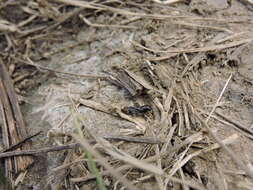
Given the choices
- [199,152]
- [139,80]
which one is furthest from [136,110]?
[199,152]

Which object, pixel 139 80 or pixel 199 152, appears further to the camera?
pixel 139 80

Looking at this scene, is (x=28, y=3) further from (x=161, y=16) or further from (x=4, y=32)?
(x=161, y=16)

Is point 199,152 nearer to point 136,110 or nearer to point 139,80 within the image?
point 136,110

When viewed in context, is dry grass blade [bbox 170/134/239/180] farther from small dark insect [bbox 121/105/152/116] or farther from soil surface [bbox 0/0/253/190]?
→ small dark insect [bbox 121/105/152/116]

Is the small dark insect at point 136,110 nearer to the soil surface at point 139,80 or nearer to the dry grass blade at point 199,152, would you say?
the soil surface at point 139,80

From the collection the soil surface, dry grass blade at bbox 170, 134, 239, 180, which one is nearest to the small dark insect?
the soil surface

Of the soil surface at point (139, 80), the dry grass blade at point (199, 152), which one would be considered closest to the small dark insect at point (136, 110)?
the soil surface at point (139, 80)

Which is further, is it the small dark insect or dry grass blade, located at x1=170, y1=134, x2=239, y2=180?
the small dark insect
